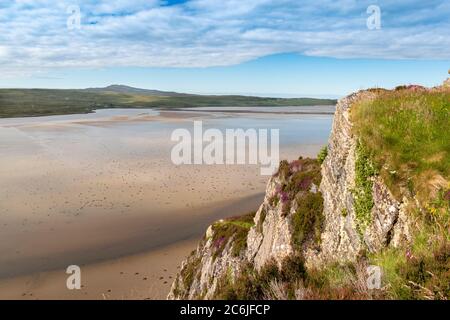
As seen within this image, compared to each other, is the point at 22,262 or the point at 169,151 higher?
the point at 169,151

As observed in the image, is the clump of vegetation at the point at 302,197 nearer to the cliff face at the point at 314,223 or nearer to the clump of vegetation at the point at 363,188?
the cliff face at the point at 314,223

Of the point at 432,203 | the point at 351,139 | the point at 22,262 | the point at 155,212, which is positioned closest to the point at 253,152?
the point at 155,212

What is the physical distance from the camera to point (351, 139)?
1116 centimetres

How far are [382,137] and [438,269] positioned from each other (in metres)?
5.50

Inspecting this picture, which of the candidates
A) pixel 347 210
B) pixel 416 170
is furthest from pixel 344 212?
pixel 416 170

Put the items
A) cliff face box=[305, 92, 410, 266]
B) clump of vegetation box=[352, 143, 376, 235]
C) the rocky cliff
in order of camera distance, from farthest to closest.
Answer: clump of vegetation box=[352, 143, 376, 235], the rocky cliff, cliff face box=[305, 92, 410, 266]

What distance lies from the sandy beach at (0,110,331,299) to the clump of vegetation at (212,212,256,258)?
4730mm

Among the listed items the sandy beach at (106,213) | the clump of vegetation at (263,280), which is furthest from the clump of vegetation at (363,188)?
the sandy beach at (106,213)

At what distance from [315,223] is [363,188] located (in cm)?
306

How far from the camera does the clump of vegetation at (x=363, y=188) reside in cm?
948

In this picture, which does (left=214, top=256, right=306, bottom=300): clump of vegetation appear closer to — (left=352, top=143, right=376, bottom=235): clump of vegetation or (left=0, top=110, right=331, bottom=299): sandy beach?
(left=352, top=143, right=376, bottom=235): clump of vegetation

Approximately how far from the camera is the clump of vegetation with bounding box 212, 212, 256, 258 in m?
17.0

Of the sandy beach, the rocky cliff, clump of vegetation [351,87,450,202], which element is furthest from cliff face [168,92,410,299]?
the sandy beach
